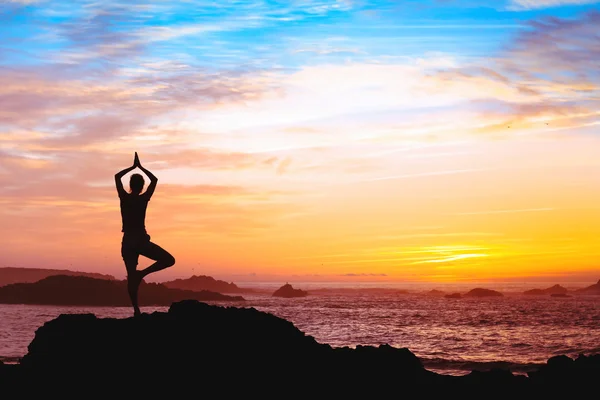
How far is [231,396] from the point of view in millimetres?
13406

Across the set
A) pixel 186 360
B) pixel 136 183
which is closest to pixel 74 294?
pixel 186 360

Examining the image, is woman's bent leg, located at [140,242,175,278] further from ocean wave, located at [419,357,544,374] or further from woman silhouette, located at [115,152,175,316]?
ocean wave, located at [419,357,544,374]

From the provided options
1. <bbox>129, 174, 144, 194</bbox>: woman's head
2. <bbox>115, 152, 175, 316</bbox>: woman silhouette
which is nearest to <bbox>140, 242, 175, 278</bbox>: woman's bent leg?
<bbox>115, 152, 175, 316</bbox>: woman silhouette

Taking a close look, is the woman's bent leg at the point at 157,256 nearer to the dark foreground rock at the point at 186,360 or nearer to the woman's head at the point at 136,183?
the woman's head at the point at 136,183

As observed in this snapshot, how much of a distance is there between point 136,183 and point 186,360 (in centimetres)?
385

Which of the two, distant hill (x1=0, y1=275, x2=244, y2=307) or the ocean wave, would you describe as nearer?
the ocean wave

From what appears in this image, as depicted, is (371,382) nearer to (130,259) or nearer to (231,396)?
(231,396)

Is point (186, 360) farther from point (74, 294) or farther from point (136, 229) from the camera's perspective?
point (74, 294)

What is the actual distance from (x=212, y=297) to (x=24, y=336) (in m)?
95.3

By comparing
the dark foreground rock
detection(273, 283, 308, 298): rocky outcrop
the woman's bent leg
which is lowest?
detection(273, 283, 308, 298): rocky outcrop

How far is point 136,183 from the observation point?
12.6 m

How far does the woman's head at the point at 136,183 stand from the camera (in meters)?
12.5

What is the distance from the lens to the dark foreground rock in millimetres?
13070

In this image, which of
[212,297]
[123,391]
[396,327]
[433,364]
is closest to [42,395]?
[123,391]
